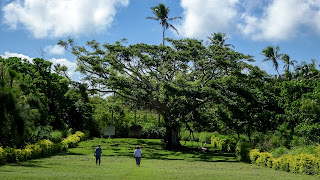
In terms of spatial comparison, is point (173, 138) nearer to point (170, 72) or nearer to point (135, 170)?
point (170, 72)

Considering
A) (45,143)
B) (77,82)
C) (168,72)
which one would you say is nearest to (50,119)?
(77,82)

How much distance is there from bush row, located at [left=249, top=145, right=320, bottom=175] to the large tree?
8961mm

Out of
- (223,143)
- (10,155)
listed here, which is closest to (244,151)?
(223,143)

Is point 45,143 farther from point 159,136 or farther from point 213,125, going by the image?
point 159,136

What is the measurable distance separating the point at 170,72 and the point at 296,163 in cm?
1715

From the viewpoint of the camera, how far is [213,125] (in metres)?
31.8

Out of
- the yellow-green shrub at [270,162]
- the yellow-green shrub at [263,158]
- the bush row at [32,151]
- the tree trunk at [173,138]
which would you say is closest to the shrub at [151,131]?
the tree trunk at [173,138]

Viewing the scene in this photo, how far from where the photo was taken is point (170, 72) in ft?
104

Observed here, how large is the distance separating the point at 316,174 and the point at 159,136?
3321 cm

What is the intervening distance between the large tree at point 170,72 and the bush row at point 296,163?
29.4 ft

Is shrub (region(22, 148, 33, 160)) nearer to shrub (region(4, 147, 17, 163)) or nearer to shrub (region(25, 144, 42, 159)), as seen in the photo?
shrub (region(25, 144, 42, 159))

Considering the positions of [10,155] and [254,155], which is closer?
[10,155]

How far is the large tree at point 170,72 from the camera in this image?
28.1 m

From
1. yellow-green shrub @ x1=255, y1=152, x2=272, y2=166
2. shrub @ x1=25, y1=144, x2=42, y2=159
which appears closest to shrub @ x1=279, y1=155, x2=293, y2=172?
yellow-green shrub @ x1=255, y1=152, x2=272, y2=166
